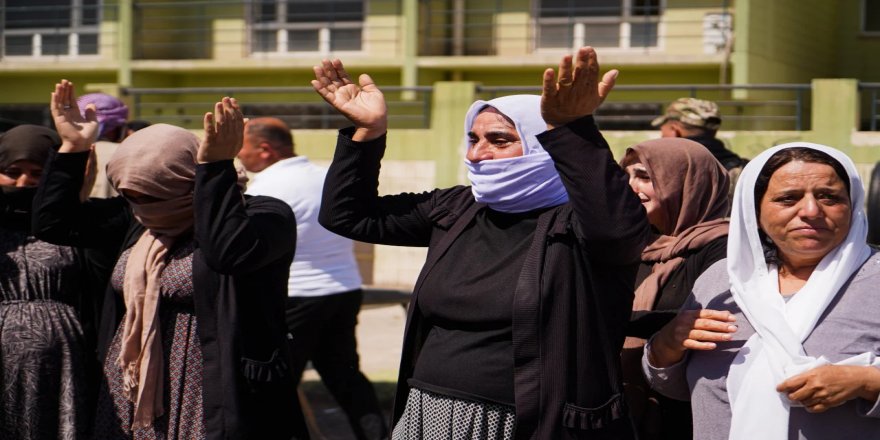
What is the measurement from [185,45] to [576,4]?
6084mm

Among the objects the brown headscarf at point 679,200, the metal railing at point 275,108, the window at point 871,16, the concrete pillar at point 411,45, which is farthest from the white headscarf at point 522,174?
the window at point 871,16

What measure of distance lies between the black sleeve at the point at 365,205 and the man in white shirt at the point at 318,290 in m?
2.54

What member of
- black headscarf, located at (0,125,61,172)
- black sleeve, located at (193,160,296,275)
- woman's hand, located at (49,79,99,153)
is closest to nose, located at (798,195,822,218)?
black sleeve, located at (193,160,296,275)

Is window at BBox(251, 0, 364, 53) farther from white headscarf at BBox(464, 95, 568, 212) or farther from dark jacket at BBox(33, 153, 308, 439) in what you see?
white headscarf at BBox(464, 95, 568, 212)

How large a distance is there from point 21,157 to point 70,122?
0.35 meters

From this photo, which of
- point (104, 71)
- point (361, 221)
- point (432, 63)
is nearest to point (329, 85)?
point (361, 221)

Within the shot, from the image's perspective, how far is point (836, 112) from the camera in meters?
12.2

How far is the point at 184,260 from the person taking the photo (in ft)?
12.9

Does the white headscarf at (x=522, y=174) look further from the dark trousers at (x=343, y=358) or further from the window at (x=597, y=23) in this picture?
the window at (x=597, y=23)

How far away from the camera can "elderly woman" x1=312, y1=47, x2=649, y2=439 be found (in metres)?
2.94

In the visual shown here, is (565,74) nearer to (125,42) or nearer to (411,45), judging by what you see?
(411,45)

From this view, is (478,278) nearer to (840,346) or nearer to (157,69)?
(840,346)

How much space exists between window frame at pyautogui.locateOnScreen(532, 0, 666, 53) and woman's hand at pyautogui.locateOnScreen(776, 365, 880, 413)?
14619 mm

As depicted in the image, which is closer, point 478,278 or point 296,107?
point 478,278
